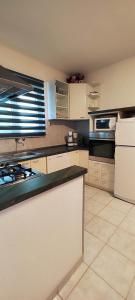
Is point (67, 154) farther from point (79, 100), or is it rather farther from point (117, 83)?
point (117, 83)

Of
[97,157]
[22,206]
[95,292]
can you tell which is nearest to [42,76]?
[97,157]

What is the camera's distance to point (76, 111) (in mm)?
3162

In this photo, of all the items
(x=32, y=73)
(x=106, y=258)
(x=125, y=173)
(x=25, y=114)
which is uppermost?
(x=32, y=73)

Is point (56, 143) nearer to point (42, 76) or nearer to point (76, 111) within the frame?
point (76, 111)

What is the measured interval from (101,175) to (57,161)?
958 mm

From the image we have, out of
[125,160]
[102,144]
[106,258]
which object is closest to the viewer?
[106,258]

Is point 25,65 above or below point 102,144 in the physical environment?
above

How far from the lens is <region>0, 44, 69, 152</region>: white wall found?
236cm

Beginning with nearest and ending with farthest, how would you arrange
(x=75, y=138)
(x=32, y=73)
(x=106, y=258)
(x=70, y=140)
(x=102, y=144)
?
(x=106, y=258), (x=32, y=73), (x=102, y=144), (x=70, y=140), (x=75, y=138)

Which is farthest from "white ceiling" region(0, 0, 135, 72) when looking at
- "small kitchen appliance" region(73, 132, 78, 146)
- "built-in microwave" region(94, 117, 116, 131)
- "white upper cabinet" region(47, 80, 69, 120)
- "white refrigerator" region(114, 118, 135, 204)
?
"small kitchen appliance" region(73, 132, 78, 146)

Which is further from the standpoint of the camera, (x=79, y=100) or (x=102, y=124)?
(x=79, y=100)

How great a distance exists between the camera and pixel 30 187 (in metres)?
0.86

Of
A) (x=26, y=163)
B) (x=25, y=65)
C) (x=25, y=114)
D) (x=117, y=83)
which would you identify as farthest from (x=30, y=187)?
(x=117, y=83)

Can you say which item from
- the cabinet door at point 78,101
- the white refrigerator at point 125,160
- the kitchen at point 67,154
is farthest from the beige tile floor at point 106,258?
the cabinet door at point 78,101
